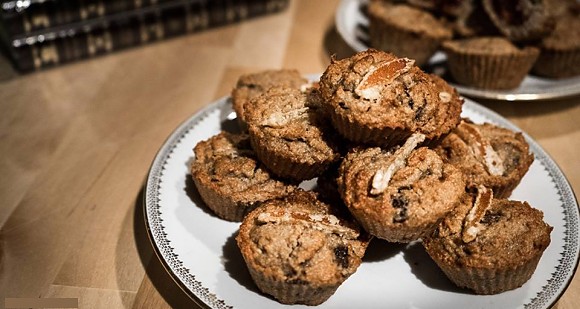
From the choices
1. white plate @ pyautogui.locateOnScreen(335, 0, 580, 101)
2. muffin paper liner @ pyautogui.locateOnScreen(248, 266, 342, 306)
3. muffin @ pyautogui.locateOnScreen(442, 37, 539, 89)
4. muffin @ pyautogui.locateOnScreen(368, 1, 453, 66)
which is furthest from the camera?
muffin @ pyautogui.locateOnScreen(368, 1, 453, 66)

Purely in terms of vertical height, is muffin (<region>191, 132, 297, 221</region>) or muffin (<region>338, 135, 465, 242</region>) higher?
muffin (<region>338, 135, 465, 242</region>)

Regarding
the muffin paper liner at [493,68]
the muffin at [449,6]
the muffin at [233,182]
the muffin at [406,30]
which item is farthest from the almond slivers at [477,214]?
the muffin at [449,6]

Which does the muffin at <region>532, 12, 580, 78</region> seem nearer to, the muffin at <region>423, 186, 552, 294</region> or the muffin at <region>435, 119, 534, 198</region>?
the muffin at <region>435, 119, 534, 198</region>

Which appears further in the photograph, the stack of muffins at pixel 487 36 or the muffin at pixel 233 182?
A: the stack of muffins at pixel 487 36

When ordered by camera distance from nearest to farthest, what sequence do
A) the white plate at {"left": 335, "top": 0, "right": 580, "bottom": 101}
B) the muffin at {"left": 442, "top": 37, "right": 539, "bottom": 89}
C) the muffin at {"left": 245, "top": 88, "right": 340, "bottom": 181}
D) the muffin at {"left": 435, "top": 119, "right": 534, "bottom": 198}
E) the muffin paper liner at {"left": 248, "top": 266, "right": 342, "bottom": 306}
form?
the muffin paper liner at {"left": 248, "top": 266, "right": 342, "bottom": 306}
the muffin at {"left": 245, "top": 88, "right": 340, "bottom": 181}
the muffin at {"left": 435, "top": 119, "right": 534, "bottom": 198}
the white plate at {"left": 335, "top": 0, "right": 580, "bottom": 101}
the muffin at {"left": 442, "top": 37, "right": 539, "bottom": 89}

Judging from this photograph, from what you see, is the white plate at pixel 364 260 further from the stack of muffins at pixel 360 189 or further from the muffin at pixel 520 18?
the muffin at pixel 520 18

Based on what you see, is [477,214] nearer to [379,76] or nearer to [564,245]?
[564,245]

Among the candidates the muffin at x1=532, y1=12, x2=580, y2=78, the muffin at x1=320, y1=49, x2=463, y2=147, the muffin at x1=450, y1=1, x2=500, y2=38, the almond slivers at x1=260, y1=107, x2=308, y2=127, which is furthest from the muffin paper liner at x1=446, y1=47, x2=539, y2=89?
the almond slivers at x1=260, y1=107, x2=308, y2=127
